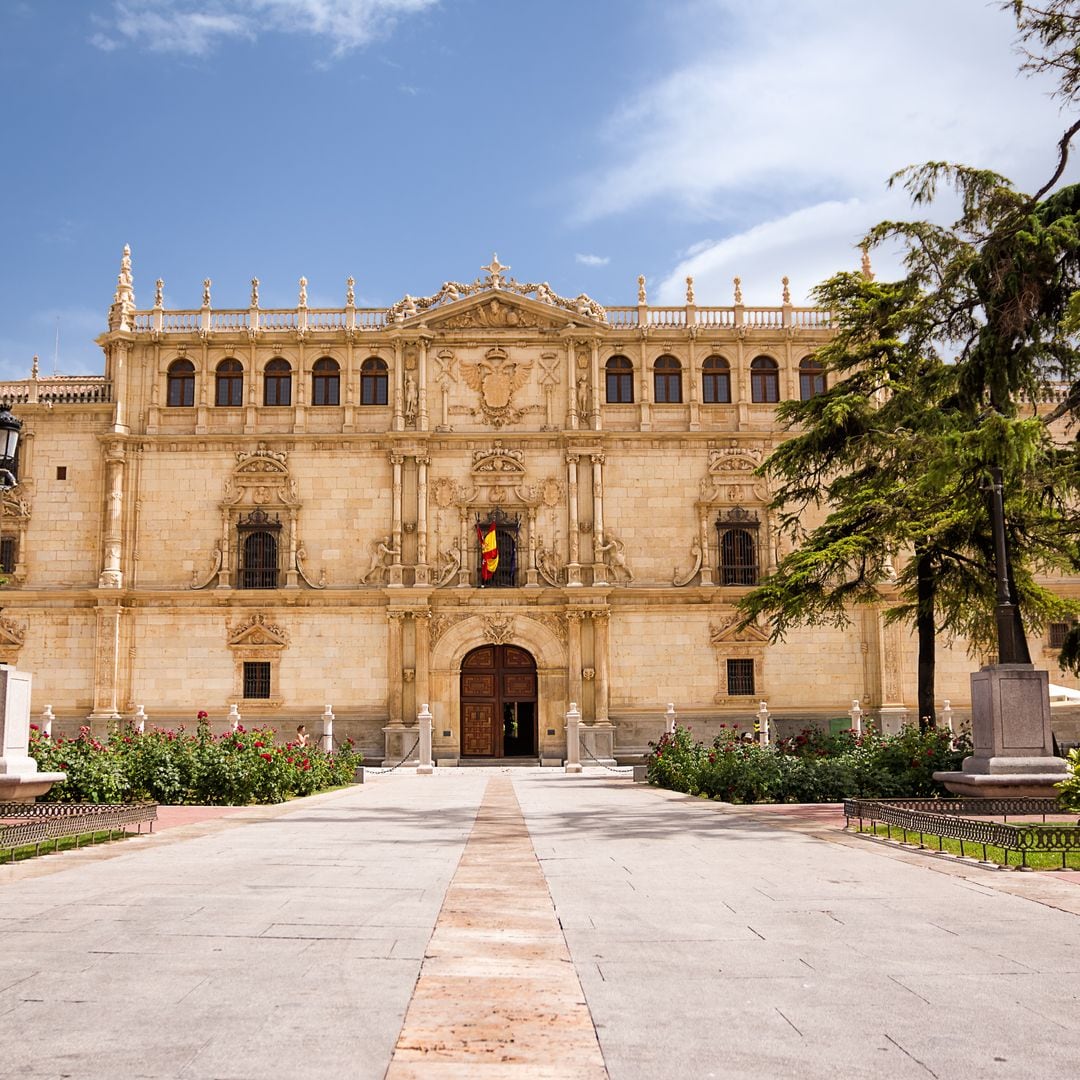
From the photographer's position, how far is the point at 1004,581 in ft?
56.1

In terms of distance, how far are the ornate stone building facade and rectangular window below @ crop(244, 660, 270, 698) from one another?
90 millimetres

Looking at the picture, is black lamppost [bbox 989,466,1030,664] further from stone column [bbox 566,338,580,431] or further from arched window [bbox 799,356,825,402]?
arched window [bbox 799,356,825,402]

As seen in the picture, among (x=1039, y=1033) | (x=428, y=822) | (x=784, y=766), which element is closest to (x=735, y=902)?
(x=1039, y=1033)

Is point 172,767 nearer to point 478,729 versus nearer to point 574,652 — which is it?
point 478,729

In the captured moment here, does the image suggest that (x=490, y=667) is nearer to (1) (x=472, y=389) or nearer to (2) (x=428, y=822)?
(1) (x=472, y=389)

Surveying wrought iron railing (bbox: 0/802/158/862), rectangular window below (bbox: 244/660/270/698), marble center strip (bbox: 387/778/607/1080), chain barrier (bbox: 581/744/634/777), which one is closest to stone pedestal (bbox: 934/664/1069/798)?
marble center strip (bbox: 387/778/607/1080)

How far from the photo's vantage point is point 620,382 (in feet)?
131

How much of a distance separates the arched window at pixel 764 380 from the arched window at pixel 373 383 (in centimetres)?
1311

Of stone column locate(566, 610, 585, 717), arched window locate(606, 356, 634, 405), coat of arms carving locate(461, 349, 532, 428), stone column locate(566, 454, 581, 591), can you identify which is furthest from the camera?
arched window locate(606, 356, 634, 405)

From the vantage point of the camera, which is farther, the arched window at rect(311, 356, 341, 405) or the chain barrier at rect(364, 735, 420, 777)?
the arched window at rect(311, 356, 341, 405)

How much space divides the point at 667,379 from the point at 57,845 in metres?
30.7

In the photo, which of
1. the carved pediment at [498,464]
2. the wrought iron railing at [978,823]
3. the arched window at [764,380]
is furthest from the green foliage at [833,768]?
the arched window at [764,380]

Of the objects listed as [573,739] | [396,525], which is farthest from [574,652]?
[396,525]

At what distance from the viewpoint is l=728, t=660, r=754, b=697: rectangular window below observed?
38344mm
